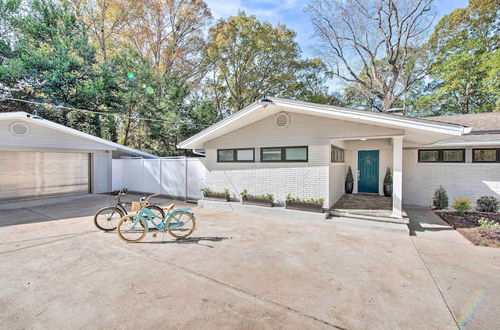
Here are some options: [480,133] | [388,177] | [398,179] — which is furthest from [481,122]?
[398,179]

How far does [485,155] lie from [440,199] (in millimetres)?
2075

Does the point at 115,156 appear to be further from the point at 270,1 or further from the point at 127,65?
the point at 270,1

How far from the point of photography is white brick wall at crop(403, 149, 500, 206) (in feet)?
25.5

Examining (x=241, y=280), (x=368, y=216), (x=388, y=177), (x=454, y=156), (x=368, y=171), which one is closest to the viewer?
(x=241, y=280)

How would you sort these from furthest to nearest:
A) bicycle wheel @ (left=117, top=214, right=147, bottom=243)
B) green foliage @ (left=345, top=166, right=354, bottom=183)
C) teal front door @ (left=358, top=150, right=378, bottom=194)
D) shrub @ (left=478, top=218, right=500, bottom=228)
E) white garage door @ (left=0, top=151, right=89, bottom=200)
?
green foliage @ (left=345, top=166, right=354, bottom=183) → teal front door @ (left=358, top=150, right=378, bottom=194) → white garage door @ (left=0, top=151, right=89, bottom=200) → shrub @ (left=478, top=218, right=500, bottom=228) → bicycle wheel @ (left=117, top=214, right=147, bottom=243)

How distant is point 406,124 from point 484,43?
17.1 metres

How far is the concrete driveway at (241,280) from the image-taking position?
2.53 m

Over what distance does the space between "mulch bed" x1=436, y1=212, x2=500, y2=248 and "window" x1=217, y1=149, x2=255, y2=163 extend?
6.18 meters

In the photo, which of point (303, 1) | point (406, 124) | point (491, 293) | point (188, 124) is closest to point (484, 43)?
point (303, 1)

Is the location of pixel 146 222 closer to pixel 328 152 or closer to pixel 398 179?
pixel 328 152

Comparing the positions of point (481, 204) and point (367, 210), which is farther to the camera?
point (481, 204)

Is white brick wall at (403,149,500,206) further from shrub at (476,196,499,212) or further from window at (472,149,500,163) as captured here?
shrub at (476,196,499,212)

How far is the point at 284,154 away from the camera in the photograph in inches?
299

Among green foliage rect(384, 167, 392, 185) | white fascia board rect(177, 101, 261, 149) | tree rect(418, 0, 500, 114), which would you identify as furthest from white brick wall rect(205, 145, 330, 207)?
tree rect(418, 0, 500, 114)
